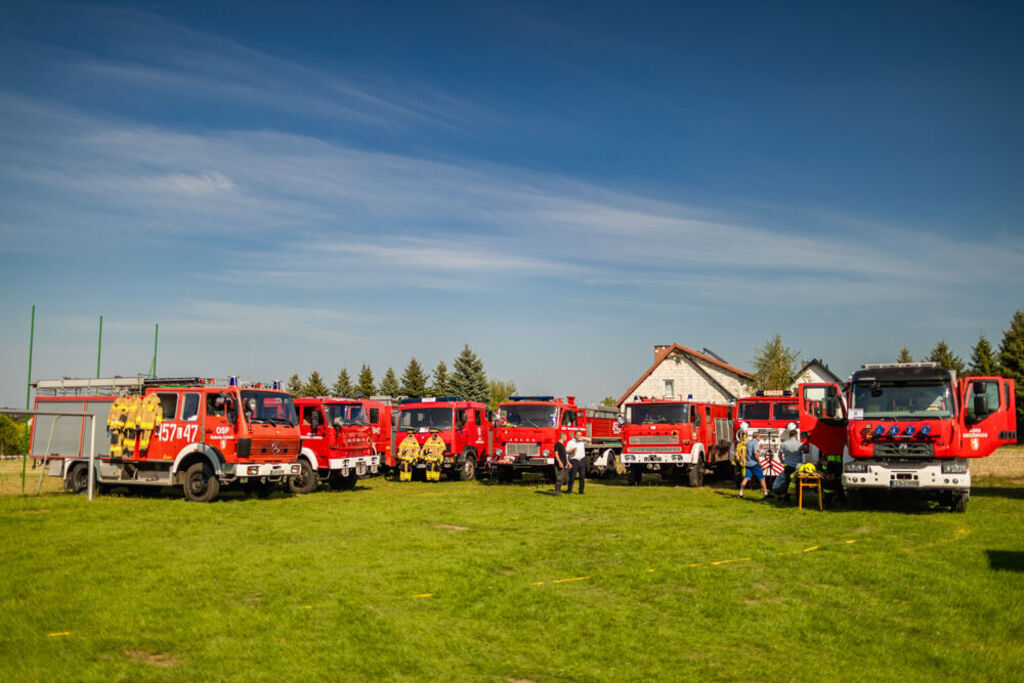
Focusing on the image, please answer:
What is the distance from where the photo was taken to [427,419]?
82.3ft

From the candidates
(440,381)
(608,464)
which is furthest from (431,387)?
(608,464)

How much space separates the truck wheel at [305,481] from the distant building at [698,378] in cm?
3889

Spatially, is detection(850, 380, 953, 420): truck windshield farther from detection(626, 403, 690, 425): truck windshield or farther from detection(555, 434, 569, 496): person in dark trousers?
detection(555, 434, 569, 496): person in dark trousers

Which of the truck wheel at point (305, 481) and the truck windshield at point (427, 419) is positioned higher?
the truck windshield at point (427, 419)

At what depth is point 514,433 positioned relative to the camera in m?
24.5

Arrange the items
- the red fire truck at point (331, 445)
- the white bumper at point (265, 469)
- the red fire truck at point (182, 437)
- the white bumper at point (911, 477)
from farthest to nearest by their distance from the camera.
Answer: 1. the red fire truck at point (331, 445)
2. the red fire truck at point (182, 437)
3. the white bumper at point (265, 469)
4. the white bumper at point (911, 477)

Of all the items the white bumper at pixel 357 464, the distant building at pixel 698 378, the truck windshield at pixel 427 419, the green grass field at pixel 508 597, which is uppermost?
the distant building at pixel 698 378

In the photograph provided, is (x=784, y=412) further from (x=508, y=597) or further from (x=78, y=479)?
(x=78, y=479)

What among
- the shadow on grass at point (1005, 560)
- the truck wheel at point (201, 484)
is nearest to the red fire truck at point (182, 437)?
the truck wheel at point (201, 484)

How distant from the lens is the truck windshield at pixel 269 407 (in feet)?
59.7

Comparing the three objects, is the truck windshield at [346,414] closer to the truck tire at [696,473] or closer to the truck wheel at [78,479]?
the truck wheel at [78,479]

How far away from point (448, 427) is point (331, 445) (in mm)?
4440

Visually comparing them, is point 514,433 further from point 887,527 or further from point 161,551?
point 161,551

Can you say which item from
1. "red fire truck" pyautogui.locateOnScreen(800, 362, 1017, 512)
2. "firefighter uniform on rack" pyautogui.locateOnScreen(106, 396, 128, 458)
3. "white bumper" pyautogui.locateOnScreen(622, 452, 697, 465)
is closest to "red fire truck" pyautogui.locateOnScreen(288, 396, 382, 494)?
"firefighter uniform on rack" pyautogui.locateOnScreen(106, 396, 128, 458)
